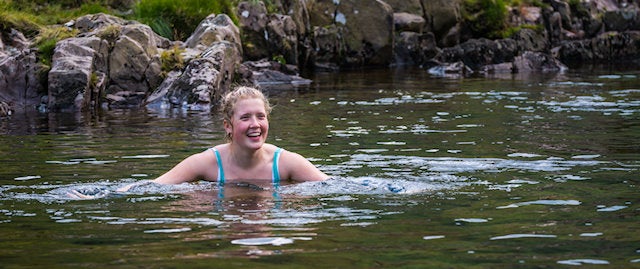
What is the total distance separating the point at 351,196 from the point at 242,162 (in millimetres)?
1580

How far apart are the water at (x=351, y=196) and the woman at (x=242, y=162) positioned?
250 millimetres

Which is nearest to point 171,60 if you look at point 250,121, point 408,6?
point 250,121

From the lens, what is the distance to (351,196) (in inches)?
390

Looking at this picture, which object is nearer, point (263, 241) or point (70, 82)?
point (263, 241)

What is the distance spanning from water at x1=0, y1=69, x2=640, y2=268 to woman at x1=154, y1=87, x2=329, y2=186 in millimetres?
250

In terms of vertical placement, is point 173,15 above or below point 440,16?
above

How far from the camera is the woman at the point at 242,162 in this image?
10.6m

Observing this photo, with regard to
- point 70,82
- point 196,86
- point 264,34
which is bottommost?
point 196,86

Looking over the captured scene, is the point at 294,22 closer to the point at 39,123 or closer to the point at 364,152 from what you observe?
the point at 39,123

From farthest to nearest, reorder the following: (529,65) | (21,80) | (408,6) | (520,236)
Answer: (408,6) → (529,65) → (21,80) → (520,236)

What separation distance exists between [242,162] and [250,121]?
687 millimetres

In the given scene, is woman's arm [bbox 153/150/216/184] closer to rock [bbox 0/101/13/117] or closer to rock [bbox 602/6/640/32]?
rock [bbox 0/101/13/117]

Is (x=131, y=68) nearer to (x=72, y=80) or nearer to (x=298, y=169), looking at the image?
(x=72, y=80)

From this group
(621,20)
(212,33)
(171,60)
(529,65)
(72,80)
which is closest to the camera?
(72,80)
